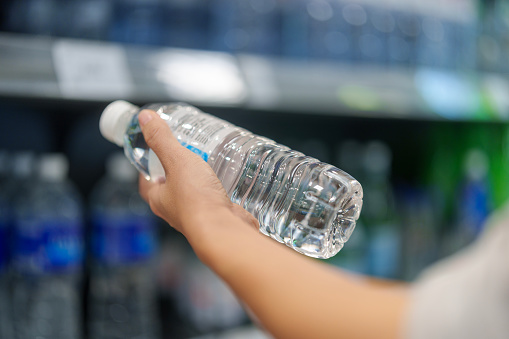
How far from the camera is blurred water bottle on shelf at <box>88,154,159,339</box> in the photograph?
108 centimetres

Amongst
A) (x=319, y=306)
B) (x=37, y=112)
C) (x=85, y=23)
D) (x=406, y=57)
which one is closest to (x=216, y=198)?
(x=319, y=306)

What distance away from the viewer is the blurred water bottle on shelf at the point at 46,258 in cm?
95

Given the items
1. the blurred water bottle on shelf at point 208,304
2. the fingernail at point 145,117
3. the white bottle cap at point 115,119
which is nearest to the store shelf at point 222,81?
the white bottle cap at point 115,119

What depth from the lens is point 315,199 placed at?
65 cm


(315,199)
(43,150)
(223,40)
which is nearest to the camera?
(315,199)

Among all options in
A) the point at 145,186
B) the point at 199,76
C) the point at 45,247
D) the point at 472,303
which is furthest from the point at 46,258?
the point at 472,303

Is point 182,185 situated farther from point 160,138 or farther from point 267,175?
point 267,175

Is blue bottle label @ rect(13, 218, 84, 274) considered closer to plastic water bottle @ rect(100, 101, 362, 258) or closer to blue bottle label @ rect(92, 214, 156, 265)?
blue bottle label @ rect(92, 214, 156, 265)

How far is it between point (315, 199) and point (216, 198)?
0.66 ft

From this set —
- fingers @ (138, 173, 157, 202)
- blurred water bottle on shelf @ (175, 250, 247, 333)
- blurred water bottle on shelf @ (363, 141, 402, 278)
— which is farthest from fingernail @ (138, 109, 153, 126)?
blurred water bottle on shelf @ (363, 141, 402, 278)

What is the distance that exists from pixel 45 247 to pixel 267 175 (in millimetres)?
561

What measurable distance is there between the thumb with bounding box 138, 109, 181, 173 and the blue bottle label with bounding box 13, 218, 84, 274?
0.52 m

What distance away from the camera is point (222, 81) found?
0.95 m

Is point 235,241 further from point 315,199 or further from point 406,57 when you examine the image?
point 406,57
